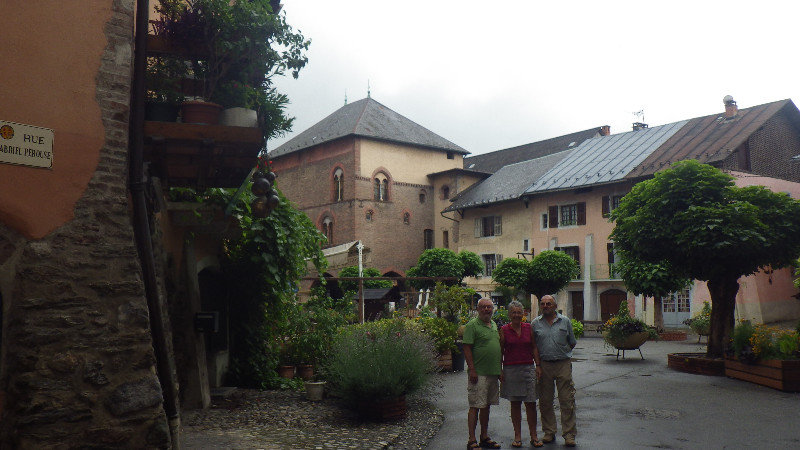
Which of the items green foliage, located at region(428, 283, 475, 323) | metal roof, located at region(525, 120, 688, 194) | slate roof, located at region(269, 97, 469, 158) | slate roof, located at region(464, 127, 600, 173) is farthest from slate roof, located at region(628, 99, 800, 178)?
slate roof, located at region(269, 97, 469, 158)

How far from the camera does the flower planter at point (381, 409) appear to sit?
816cm

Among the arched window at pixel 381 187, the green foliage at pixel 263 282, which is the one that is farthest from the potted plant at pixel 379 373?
the arched window at pixel 381 187

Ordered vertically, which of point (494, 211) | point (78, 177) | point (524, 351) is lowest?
point (524, 351)

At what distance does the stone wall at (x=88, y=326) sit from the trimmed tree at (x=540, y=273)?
86.8 feet

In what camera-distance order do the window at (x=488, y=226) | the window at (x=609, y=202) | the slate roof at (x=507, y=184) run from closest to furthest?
the window at (x=609, y=202), the slate roof at (x=507, y=184), the window at (x=488, y=226)

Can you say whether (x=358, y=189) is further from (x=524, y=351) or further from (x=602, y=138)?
(x=524, y=351)

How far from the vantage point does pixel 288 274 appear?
11367 millimetres

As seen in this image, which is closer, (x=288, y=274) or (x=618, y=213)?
(x=288, y=274)

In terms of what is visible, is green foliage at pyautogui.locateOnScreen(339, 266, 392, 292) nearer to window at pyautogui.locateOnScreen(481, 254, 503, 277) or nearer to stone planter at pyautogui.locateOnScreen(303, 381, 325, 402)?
window at pyautogui.locateOnScreen(481, 254, 503, 277)

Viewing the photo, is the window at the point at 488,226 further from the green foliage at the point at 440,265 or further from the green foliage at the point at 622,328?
the green foliage at the point at 622,328

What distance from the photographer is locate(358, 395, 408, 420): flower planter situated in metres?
8.16

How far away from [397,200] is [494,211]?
7.80m

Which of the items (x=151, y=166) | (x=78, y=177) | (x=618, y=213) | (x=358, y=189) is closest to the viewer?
(x=78, y=177)

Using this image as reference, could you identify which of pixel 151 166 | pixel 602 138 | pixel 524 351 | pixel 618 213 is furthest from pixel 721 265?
pixel 602 138
